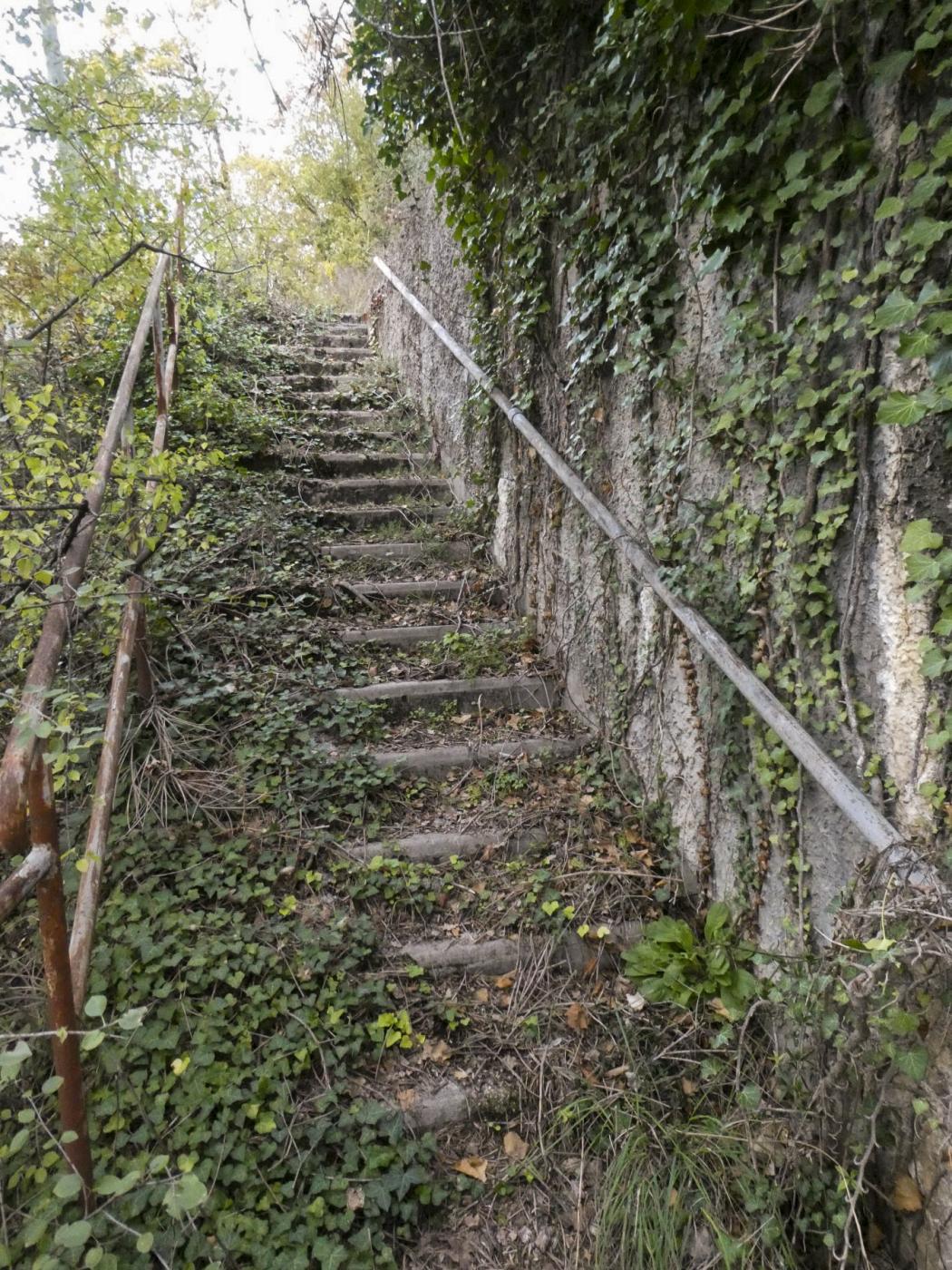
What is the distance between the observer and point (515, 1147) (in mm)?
1691

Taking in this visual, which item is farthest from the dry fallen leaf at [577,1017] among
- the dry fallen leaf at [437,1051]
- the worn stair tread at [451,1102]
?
the dry fallen leaf at [437,1051]

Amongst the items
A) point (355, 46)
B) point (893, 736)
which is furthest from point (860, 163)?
point (355, 46)

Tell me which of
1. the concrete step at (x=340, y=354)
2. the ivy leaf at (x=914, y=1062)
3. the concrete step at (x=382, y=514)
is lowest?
the ivy leaf at (x=914, y=1062)

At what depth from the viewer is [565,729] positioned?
2.90 metres

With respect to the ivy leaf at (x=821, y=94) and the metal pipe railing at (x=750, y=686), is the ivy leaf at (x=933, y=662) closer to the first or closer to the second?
the metal pipe railing at (x=750, y=686)

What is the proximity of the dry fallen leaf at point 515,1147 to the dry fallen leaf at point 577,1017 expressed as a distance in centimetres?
31

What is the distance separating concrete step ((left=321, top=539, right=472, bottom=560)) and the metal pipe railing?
100cm

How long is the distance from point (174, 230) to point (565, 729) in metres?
3.83

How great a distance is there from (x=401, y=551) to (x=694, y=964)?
2.56 meters

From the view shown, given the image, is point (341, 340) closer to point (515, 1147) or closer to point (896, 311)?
point (896, 311)

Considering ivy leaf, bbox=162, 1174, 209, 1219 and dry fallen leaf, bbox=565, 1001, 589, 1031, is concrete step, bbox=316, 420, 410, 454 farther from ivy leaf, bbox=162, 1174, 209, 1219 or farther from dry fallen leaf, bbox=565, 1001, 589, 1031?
ivy leaf, bbox=162, 1174, 209, 1219

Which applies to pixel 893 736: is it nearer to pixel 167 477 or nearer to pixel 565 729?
pixel 565 729

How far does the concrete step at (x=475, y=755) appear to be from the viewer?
2.64m

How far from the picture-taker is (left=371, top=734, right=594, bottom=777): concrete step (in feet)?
8.66
